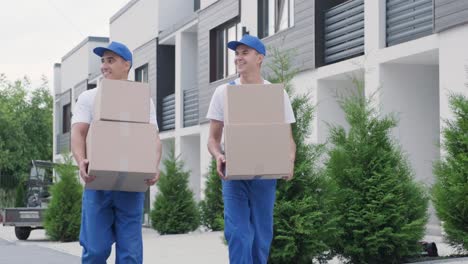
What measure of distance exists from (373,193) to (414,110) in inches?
245

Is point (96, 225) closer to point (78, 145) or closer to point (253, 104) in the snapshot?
point (78, 145)

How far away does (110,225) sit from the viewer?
20.4ft

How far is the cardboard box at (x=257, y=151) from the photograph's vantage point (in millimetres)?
6066

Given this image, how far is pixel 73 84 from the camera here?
44.9 m

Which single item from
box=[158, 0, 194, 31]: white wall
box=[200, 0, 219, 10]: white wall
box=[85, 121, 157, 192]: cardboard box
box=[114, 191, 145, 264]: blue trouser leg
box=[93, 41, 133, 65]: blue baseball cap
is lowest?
box=[114, 191, 145, 264]: blue trouser leg

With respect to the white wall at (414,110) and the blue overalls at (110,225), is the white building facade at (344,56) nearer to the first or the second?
the white wall at (414,110)

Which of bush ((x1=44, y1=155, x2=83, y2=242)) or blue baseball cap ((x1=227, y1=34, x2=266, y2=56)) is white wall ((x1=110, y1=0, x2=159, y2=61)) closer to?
bush ((x1=44, y1=155, x2=83, y2=242))

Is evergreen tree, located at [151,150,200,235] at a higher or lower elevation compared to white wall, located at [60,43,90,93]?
lower

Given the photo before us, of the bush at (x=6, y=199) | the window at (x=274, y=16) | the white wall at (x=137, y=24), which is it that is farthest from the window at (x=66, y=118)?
the window at (x=274, y=16)

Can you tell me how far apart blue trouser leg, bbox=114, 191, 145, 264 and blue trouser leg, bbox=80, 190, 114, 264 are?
0.06m

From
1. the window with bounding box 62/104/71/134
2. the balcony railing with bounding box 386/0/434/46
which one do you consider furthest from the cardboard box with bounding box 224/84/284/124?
the window with bounding box 62/104/71/134

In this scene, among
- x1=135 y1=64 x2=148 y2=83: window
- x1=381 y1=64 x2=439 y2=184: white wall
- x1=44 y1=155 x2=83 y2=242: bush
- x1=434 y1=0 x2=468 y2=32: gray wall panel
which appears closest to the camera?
x1=434 y1=0 x2=468 y2=32: gray wall panel

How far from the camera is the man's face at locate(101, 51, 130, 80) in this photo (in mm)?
6254

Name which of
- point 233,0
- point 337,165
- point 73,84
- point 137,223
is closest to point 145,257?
point 337,165
